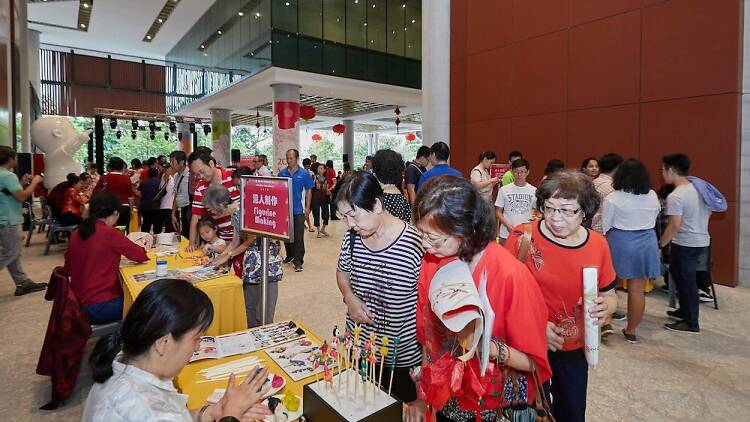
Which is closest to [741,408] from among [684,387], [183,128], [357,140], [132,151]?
[684,387]

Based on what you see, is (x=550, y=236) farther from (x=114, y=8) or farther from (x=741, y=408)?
(x=114, y=8)

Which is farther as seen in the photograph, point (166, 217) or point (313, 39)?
point (313, 39)

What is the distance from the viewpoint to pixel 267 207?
2234mm

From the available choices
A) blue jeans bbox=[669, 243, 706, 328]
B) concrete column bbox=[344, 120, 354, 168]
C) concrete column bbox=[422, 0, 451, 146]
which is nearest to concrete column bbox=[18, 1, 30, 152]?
concrete column bbox=[422, 0, 451, 146]

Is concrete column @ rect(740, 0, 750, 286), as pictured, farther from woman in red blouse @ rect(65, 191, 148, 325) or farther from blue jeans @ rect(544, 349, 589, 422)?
woman in red blouse @ rect(65, 191, 148, 325)

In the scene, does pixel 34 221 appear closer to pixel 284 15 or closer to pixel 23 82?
pixel 23 82

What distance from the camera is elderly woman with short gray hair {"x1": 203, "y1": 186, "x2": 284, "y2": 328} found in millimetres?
2814

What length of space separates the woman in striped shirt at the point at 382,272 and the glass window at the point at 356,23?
1130 centimetres

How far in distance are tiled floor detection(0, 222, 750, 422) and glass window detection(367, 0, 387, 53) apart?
31.9 feet

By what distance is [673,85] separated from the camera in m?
5.16

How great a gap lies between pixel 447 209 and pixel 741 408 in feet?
8.63

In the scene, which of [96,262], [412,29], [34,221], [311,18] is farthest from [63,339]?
[412,29]

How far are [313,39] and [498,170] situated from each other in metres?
7.45

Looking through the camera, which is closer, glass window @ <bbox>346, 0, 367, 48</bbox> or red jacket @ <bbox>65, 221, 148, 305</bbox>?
red jacket @ <bbox>65, 221, 148, 305</bbox>
